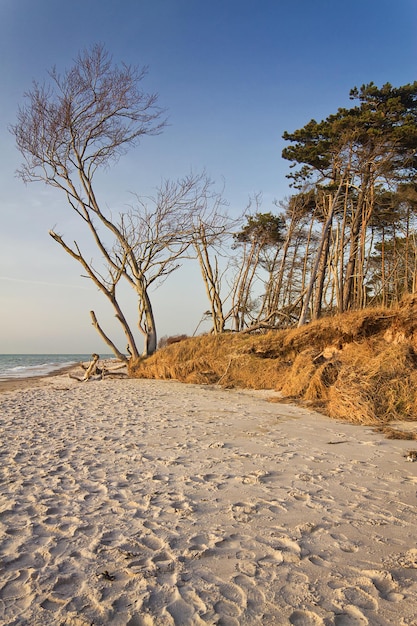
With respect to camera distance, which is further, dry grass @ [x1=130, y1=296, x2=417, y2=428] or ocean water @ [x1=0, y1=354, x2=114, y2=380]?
ocean water @ [x1=0, y1=354, x2=114, y2=380]

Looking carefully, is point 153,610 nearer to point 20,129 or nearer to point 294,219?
point 20,129

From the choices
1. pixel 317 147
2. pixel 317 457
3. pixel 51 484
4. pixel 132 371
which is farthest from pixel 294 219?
pixel 51 484

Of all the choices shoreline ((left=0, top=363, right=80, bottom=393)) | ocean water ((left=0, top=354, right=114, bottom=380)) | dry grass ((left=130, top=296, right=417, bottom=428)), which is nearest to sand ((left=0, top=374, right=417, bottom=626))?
dry grass ((left=130, top=296, right=417, bottom=428))

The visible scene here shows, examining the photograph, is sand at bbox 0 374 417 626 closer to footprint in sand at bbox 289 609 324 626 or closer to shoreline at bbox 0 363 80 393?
footprint in sand at bbox 289 609 324 626

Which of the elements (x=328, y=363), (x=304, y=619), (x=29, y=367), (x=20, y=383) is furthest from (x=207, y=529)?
(x=29, y=367)

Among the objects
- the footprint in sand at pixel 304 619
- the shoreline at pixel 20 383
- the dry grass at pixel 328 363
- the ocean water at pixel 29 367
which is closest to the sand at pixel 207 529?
the footprint in sand at pixel 304 619

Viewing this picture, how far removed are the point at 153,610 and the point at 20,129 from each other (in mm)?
17165

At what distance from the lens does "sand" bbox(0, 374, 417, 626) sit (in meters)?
2.12

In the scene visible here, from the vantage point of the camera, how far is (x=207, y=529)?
295 cm

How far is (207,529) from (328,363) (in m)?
7.14

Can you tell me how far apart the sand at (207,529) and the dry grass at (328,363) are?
1817 mm

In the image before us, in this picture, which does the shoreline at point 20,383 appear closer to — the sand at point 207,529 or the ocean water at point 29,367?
the ocean water at point 29,367

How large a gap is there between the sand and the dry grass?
5.96ft

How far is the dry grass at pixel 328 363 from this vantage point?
24.4 ft
